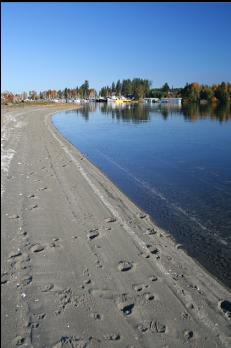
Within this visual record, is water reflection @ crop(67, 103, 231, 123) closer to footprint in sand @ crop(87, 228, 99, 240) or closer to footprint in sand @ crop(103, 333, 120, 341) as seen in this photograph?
footprint in sand @ crop(87, 228, 99, 240)

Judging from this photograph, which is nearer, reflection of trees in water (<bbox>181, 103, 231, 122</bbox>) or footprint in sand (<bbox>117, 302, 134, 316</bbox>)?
footprint in sand (<bbox>117, 302, 134, 316</bbox>)

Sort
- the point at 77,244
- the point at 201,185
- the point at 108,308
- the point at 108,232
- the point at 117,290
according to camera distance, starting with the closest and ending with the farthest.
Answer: the point at 108,308 → the point at 117,290 → the point at 77,244 → the point at 108,232 → the point at 201,185

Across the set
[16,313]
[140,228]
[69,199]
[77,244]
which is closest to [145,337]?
[16,313]

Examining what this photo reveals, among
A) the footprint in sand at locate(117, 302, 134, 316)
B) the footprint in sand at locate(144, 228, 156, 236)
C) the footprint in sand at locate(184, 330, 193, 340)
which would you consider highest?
the footprint in sand at locate(144, 228, 156, 236)

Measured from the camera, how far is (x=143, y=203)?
720 inches

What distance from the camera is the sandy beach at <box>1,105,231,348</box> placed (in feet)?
23.2

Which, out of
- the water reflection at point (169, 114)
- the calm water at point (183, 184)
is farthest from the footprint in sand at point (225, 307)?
the water reflection at point (169, 114)

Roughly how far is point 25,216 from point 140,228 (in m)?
3.96

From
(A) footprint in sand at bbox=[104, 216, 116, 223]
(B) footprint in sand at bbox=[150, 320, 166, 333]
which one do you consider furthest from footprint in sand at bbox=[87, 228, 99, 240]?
(B) footprint in sand at bbox=[150, 320, 166, 333]

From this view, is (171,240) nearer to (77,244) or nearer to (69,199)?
(77,244)

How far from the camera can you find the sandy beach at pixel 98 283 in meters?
7.07

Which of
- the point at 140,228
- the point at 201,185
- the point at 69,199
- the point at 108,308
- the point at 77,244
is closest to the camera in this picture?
the point at 108,308

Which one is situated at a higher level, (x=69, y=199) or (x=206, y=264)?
(x=69, y=199)

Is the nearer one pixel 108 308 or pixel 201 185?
pixel 108 308
